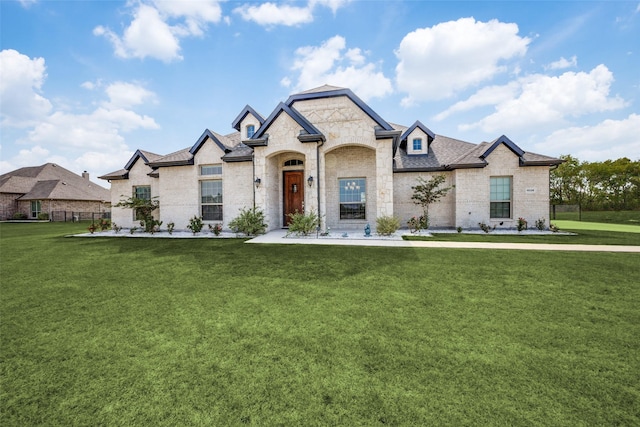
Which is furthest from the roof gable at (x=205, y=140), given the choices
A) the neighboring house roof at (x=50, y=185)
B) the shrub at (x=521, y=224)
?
the neighboring house roof at (x=50, y=185)

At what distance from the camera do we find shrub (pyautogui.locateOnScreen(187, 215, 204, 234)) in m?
13.2

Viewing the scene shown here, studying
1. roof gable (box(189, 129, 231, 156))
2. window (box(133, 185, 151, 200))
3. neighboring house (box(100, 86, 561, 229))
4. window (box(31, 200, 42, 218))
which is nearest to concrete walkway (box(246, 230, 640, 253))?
neighboring house (box(100, 86, 561, 229))

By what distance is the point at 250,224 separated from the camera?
12031 mm

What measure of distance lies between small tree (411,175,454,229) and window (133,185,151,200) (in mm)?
15448

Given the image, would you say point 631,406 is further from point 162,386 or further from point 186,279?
point 186,279

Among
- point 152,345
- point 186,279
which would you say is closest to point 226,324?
point 152,345

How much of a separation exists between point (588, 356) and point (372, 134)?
10.7m

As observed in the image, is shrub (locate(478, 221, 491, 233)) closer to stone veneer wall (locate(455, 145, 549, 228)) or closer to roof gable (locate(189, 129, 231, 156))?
stone veneer wall (locate(455, 145, 549, 228))

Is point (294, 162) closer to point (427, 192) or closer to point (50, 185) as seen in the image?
point (427, 192)

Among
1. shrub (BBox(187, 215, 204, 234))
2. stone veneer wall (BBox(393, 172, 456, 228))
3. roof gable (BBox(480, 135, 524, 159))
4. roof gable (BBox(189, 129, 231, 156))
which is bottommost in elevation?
shrub (BBox(187, 215, 204, 234))

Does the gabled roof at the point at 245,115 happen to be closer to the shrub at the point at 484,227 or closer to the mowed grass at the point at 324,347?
the mowed grass at the point at 324,347

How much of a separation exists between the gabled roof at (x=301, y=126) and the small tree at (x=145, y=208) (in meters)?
6.77

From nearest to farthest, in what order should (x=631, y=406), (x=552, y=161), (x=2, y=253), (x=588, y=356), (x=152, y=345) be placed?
(x=631, y=406) < (x=588, y=356) < (x=152, y=345) < (x=2, y=253) < (x=552, y=161)

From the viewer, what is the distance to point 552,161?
13.1 metres
